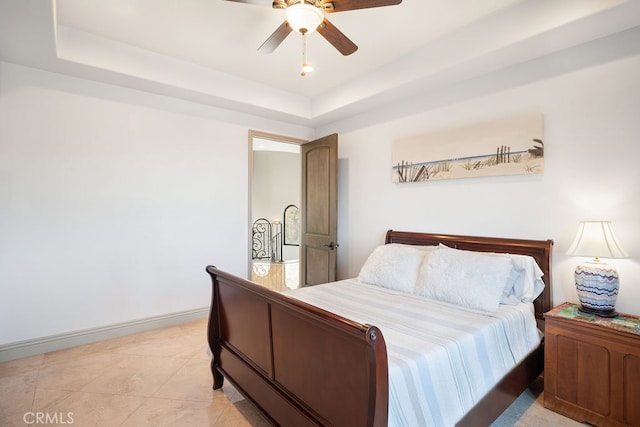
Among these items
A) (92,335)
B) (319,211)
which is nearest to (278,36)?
(319,211)

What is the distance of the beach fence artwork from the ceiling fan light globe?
1781mm

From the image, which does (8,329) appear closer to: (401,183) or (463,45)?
(401,183)

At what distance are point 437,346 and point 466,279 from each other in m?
0.90

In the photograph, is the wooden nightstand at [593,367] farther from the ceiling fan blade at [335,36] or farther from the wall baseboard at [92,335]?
the wall baseboard at [92,335]

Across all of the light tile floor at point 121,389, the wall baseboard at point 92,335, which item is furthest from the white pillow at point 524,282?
the wall baseboard at point 92,335

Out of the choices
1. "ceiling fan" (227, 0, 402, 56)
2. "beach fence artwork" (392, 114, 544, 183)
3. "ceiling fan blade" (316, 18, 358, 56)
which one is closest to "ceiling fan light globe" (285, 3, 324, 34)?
"ceiling fan" (227, 0, 402, 56)

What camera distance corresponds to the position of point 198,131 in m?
3.64

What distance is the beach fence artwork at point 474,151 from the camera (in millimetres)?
2504

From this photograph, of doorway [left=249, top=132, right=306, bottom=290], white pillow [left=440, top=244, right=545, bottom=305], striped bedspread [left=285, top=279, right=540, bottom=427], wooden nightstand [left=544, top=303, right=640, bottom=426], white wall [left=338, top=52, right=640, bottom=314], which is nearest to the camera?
striped bedspread [left=285, top=279, right=540, bottom=427]

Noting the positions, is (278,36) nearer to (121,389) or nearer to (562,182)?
(562,182)

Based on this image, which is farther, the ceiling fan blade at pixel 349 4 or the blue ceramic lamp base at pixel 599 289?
the blue ceramic lamp base at pixel 599 289

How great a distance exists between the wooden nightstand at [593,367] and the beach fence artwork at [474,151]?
1187 millimetres

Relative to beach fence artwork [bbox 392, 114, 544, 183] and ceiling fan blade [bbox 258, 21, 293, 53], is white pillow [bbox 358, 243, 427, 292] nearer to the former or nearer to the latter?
beach fence artwork [bbox 392, 114, 544, 183]

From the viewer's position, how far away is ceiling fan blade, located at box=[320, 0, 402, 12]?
1.77 metres
